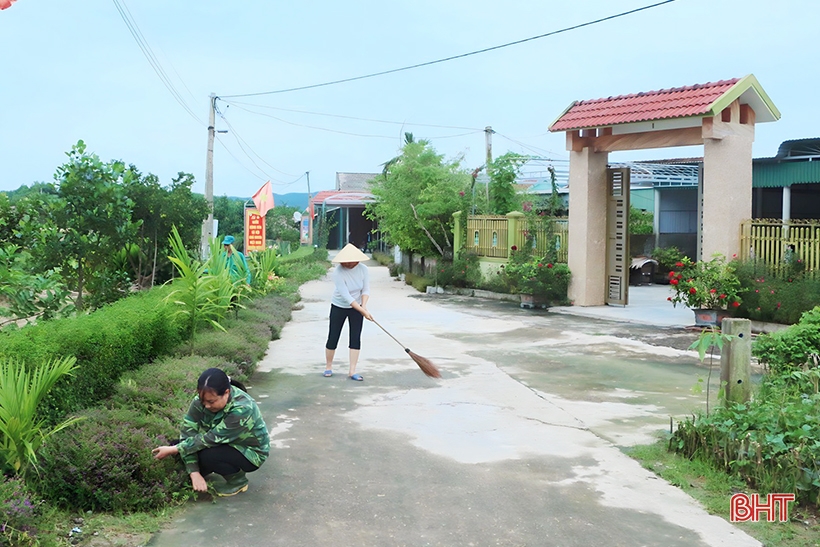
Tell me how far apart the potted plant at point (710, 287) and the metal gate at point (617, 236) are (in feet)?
9.27

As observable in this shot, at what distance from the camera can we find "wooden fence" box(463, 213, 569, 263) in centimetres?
1877

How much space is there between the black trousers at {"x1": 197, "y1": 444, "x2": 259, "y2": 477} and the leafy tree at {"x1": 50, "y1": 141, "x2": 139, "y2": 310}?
18.2ft

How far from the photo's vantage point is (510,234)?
2044 centimetres

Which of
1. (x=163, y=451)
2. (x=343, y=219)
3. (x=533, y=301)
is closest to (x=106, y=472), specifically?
(x=163, y=451)

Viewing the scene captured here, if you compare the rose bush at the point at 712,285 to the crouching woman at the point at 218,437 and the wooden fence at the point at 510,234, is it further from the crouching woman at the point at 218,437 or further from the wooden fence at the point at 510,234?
the crouching woman at the point at 218,437

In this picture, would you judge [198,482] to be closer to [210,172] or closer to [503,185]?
[503,185]

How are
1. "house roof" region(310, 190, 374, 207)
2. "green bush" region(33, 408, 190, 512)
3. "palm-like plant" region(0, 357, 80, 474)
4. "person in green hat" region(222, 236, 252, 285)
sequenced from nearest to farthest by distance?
"palm-like plant" region(0, 357, 80, 474), "green bush" region(33, 408, 190, 512), "person in green hat" region(222, 236, 252, 285), "house roof" region(310, 190, 374, 207)

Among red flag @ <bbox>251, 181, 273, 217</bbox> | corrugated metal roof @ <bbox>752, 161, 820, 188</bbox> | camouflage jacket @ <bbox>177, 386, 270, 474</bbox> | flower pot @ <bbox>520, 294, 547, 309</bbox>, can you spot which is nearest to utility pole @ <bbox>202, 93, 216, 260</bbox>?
red flag @ <bbox>251, 181, 273, 217</bbox>

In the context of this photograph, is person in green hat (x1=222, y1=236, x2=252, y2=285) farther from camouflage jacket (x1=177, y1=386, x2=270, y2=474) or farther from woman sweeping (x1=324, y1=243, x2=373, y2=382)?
camouflage jacket (x1=177, y1=386, x2=270, y2=474)

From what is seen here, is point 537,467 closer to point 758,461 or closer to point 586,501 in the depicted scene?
point 586,501

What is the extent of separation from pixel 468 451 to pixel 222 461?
210 cm

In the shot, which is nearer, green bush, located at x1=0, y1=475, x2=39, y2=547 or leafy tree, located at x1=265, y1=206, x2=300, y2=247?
green bush, located at x1=0, y1=475, x2=39, y2=547

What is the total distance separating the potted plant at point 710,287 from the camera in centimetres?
1380

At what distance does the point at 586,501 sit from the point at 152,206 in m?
8.42
